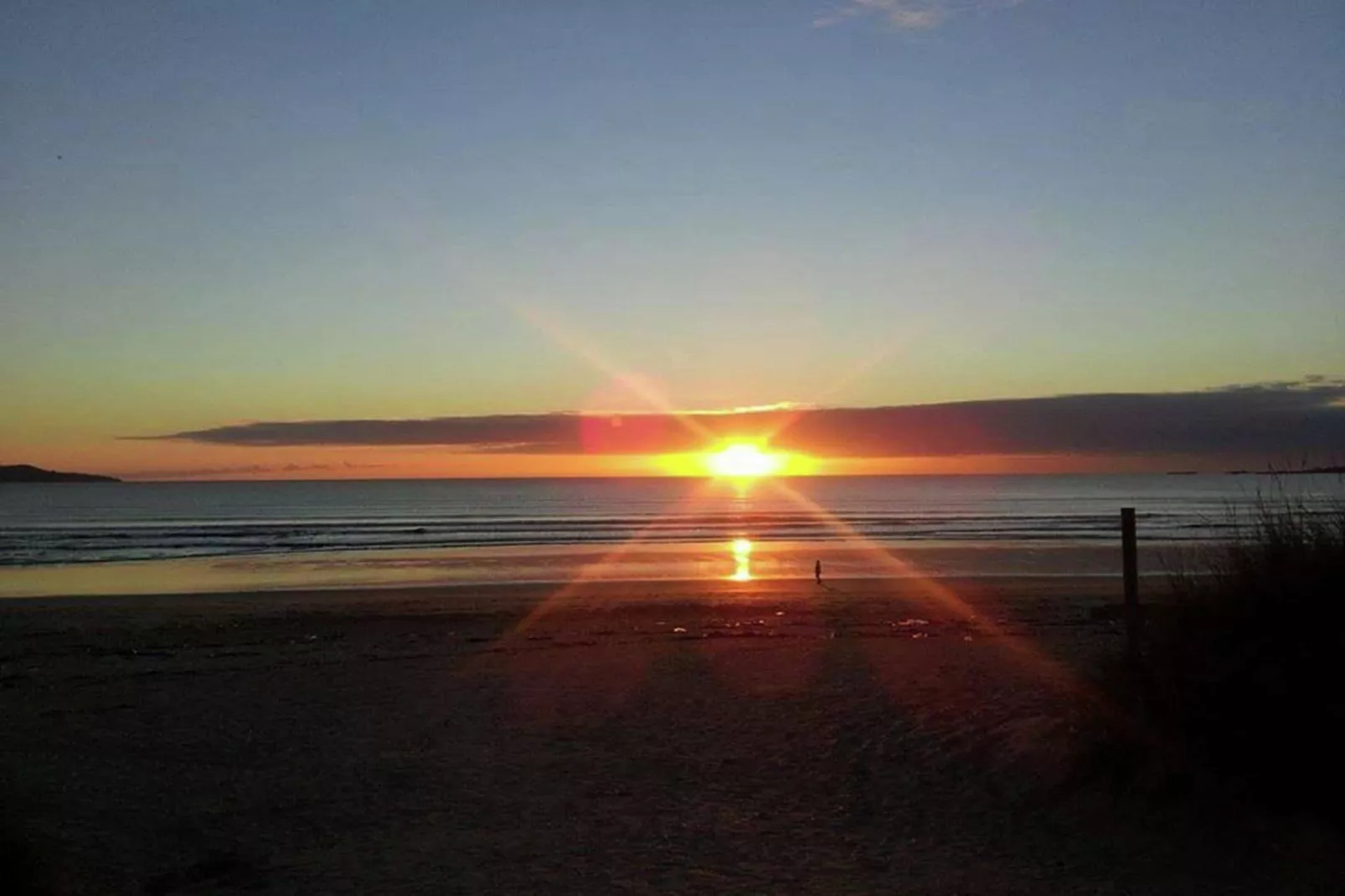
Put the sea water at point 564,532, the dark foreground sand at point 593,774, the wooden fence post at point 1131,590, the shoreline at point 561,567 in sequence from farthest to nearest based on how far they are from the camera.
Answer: the sea water at point 564,532 → the shoreline at point 561,567 → the wooden fence post at point 1131,590 → the dark foreground sand at point 593,774

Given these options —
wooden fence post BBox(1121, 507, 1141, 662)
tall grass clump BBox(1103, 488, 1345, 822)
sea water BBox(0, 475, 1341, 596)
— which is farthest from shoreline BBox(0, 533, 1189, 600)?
tall grass clump BBox(1103, 488, 1345, 822)

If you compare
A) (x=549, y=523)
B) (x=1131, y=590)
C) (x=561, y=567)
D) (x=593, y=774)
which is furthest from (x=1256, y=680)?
(x=549, y=523)

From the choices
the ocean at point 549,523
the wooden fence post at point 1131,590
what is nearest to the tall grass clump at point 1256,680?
the wooden fence post at point 1131,590

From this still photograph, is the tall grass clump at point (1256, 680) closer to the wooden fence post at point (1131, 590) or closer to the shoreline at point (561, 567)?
the wooden fence post at point (1131, 590)

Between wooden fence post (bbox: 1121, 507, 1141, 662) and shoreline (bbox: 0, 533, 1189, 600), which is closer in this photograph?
wooden fence post (bbox: 1121, 507, 1141, 662)

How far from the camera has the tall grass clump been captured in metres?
6.07

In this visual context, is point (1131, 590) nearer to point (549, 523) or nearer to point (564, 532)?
point (564, 532)

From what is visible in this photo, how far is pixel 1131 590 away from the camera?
8.32m

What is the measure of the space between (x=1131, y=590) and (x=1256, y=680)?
6.85ft

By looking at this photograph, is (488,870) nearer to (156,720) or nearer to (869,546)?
(156,720)

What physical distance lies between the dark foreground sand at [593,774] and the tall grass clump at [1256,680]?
0.27 metres

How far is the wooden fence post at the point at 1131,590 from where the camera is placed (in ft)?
24.7

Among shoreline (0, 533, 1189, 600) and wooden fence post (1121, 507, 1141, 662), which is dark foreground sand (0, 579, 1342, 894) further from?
shoreline (0, 533, 1189, 600)

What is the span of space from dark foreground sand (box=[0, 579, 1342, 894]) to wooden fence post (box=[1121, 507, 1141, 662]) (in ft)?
1.89
